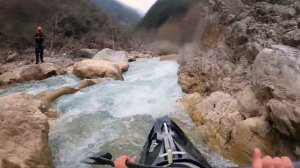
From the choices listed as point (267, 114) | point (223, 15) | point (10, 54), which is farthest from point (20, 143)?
point (10, 54)

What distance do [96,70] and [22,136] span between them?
6.99m

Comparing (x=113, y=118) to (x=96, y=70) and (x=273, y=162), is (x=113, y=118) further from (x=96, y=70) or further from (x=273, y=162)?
(x=273, y=162)

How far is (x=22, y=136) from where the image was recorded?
5.30 m

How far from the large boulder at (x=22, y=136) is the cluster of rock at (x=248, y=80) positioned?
98.6 inches

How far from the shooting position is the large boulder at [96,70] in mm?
12007

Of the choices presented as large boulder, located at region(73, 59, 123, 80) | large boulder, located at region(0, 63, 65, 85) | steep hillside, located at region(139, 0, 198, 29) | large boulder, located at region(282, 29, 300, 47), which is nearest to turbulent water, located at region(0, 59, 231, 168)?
large boulder, located at region(73, 59, 123, 80)

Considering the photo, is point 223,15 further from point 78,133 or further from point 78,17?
point 78,17

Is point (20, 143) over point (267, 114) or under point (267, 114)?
under

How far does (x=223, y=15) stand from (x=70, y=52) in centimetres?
1345

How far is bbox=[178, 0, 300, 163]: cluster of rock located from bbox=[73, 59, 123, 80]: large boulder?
108 inches

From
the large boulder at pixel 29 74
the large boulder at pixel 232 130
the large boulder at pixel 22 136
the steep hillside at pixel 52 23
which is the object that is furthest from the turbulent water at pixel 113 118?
the steep hillside at pixel 52 23

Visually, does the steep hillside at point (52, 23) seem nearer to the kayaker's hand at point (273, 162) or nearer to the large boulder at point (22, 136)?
the large boulder at point (22, 136)

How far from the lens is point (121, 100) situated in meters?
8.51

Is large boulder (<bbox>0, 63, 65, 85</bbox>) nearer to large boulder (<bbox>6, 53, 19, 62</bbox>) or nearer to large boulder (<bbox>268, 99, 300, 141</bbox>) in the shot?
large boulder (<bbox>6, 53, 19, 62</bbox>)
